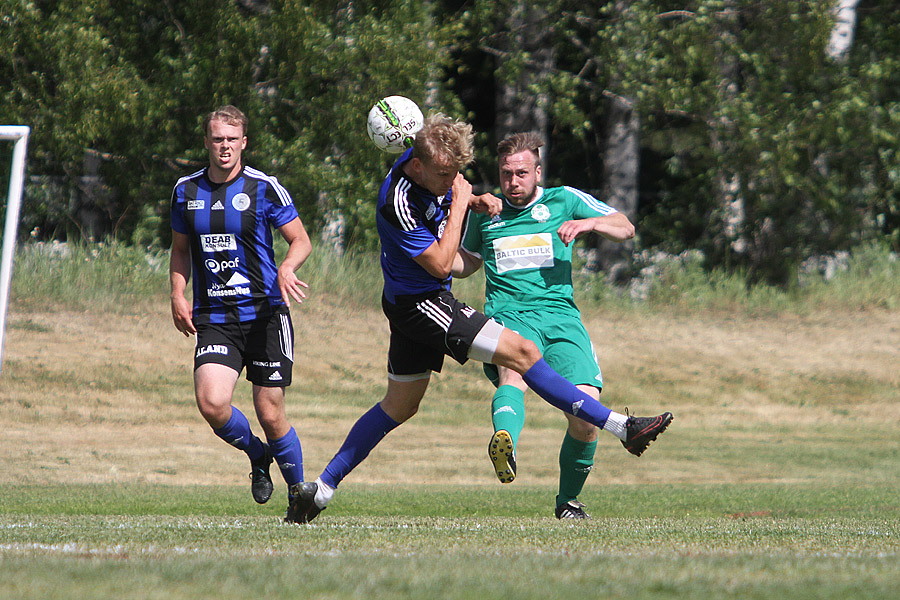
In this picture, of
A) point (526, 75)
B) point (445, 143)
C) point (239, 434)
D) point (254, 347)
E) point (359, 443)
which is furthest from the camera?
point (526, 75)

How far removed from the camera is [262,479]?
6.88 meters

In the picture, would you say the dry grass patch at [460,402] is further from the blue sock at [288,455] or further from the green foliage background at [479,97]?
the blue sock at [288,455]

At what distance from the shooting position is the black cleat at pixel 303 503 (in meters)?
6.20

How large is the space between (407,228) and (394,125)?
100 centimetres

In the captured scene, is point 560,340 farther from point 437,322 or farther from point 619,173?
point 619,173

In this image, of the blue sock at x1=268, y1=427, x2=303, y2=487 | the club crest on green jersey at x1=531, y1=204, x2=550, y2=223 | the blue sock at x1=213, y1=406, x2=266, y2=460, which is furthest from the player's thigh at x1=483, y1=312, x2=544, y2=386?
the blue sock at x1=213, y1=406, x2=266, y2=460

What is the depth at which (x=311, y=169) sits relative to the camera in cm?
1742

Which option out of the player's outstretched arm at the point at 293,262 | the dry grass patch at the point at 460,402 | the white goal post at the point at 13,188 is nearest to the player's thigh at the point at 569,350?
the player's outstretched arm at the point at 293,262

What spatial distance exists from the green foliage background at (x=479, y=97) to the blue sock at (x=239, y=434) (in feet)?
34.8

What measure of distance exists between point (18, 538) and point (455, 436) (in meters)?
8.96

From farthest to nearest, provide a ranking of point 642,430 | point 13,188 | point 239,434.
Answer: point 239,434, point 13,188, point 642,430

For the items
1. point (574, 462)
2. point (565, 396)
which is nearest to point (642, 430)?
point (565, 396)

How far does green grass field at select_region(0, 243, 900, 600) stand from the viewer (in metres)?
3.75

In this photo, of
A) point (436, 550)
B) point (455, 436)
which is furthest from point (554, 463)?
point (436, 550)
